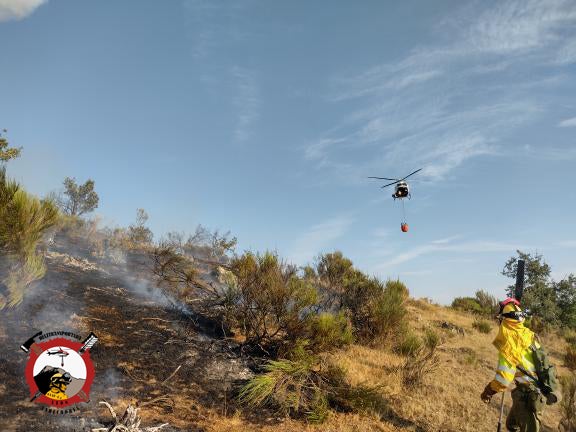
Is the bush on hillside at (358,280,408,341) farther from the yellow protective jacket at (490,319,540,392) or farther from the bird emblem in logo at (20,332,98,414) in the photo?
the bird emblem in logo at (20,332,98,414)

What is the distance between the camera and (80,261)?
12484mm

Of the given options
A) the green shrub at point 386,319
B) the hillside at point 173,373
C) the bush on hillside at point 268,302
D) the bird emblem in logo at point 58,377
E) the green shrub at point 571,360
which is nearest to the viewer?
the bird emblem in logo at point 58,377

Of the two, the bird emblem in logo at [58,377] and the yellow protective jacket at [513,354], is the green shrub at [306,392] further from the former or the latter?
the bird emblem in logo at [58,377]

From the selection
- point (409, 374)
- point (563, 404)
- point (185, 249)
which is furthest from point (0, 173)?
point (185, 249)

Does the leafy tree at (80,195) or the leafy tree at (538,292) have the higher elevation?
the leafy tree at (80,195)

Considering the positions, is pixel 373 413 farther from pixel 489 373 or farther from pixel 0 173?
pixel 0 173

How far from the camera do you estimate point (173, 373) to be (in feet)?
20.7

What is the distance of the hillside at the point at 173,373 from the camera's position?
5418mm

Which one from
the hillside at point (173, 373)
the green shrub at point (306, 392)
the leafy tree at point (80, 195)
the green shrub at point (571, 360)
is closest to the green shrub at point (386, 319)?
the hillside at point (173, 373)

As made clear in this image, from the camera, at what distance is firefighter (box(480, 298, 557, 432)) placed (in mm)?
5172

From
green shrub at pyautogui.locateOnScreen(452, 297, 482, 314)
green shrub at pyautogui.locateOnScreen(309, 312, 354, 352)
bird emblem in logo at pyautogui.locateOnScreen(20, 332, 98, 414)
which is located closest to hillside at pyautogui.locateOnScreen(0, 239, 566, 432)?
bird emblem in logo at pyautogui.locateOnScreen(20, 332, 98, 414)

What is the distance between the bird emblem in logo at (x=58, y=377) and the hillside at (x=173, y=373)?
17 cm

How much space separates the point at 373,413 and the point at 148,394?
3.87 meters

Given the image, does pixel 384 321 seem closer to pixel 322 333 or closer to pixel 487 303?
pixel 322 333
